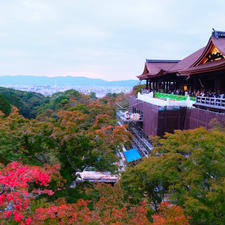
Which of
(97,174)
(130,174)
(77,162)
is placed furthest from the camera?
(97,174)

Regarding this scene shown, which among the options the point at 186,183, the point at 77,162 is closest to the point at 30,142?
the point at 77,162

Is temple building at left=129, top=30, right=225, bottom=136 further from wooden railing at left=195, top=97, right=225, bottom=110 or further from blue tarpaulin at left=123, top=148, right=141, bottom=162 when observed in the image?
blue tarpaulin at left=123, top=148, right=141, bottom=162

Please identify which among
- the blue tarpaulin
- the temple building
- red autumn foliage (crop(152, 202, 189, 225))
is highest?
the temple building

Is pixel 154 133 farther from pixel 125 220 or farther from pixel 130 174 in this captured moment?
pixel 125 220

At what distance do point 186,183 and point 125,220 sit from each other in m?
2.46

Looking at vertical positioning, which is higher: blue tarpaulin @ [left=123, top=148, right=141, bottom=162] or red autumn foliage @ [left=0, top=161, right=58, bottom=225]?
red autumn foliage @ [left=0, top=161, right=58, bottom=225]

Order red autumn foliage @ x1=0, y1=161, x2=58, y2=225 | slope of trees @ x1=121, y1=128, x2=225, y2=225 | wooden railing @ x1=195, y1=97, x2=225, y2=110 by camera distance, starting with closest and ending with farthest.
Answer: red autumn foliage @ x1=0, y1=161, x2=58, y2=225, slope of trees @ x1=121, y1=128, x2=225, y2=225, wooden railing @ x1=195, y1=97, x2=225, y2=110

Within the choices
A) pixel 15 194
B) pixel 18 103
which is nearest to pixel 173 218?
pixel 15 194

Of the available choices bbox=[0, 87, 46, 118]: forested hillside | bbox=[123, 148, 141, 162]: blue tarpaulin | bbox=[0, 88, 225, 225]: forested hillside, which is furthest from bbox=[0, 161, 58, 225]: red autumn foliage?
bbox=[0, 87, 46, 118]: forested hillside

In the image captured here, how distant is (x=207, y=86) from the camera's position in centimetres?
1708

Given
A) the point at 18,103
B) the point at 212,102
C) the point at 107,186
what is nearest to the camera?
the point at 107,186

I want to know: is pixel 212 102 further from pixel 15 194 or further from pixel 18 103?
pixel 18 103

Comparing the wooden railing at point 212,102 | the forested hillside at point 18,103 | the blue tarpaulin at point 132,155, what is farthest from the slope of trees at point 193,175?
the forested hillside at point 18,103

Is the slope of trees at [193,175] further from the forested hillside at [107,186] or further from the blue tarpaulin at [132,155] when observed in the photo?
the blue tarpaulin at [132,155]
